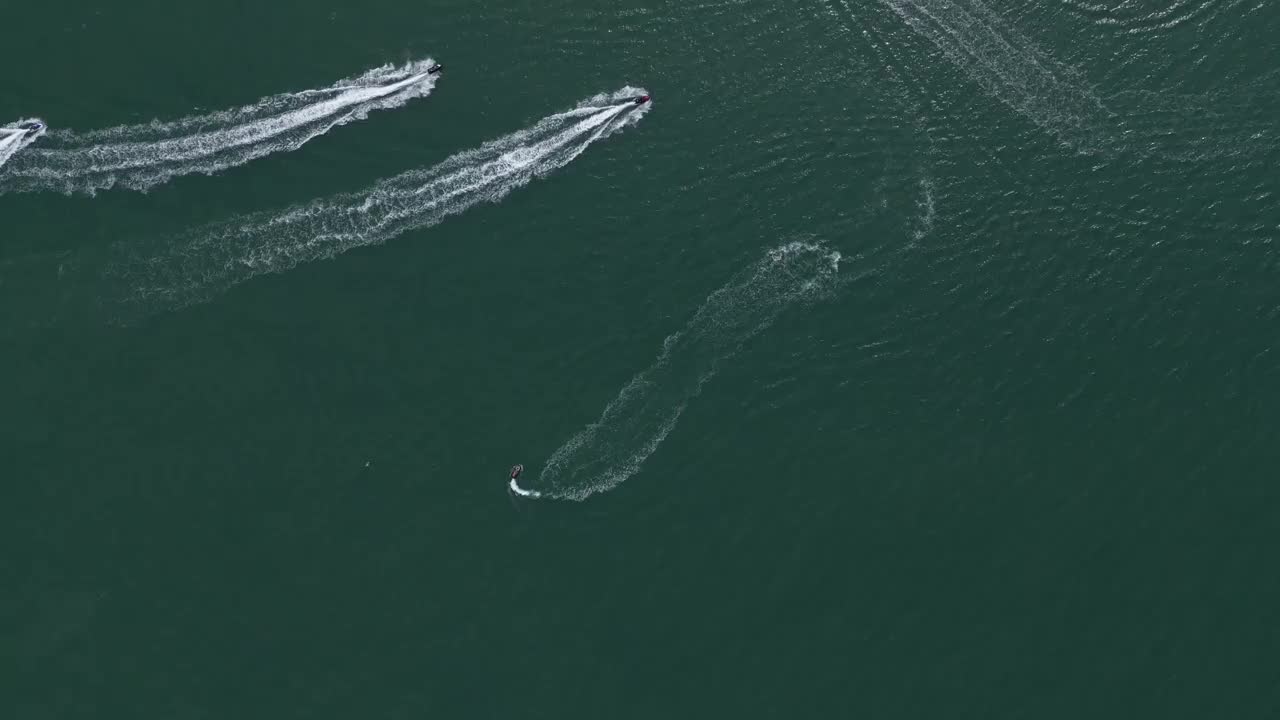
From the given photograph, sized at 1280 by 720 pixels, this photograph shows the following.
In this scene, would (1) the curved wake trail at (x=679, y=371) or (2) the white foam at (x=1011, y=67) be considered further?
(2) the white foam at (x=1011, y=67)

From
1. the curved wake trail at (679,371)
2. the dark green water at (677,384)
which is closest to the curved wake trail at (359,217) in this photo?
the dark green water at (677,384)

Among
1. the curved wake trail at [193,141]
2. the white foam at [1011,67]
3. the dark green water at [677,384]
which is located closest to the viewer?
the dark green water at [677,384]

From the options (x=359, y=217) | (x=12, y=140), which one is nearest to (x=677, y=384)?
(x=359, y=217)

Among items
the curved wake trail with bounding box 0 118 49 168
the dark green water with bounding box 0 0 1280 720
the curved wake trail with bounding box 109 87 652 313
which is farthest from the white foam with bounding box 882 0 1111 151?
the curved wake trail with bounding box 0 118 49 168

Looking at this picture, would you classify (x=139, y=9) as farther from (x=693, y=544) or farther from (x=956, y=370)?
(x=956, y=370)

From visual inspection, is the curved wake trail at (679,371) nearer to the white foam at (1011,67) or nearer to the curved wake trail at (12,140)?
the white foam at (1011,67)

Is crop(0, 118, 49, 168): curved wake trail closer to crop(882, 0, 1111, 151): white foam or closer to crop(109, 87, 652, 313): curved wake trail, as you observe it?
crop(109, 87, 652, 313): curved wake trail
